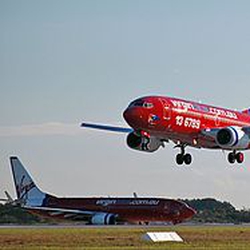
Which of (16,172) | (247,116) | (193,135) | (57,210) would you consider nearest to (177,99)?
(193,135)

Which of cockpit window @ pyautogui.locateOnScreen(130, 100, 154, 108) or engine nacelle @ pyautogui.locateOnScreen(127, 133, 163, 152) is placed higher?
cockpit window @ pyautogui.locateOnScreen(130, 100, 154, 108)

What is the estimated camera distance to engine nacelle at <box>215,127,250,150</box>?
88.2m

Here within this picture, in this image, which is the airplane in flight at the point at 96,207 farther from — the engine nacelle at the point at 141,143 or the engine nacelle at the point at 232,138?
the engine nacelle at the point at 141,143

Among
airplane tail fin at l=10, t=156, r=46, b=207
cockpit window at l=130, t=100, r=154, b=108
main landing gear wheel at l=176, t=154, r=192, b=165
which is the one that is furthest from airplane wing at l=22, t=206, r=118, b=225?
cockpit window at l=130, t=100, r=154, b=108

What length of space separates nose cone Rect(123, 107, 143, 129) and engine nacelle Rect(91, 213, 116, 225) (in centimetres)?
7664

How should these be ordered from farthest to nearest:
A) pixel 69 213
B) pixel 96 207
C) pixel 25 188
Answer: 1. pixel 25 188
2. pixel 96 207
3. pixel 69 213

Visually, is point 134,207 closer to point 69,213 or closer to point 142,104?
point 69,213

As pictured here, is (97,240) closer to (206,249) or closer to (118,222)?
(206,249)

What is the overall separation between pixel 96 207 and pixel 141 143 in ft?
271

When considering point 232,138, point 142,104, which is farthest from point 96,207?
point 142,104

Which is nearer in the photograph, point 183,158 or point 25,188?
point 183,158

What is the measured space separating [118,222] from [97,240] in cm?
7194

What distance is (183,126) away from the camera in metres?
84.9

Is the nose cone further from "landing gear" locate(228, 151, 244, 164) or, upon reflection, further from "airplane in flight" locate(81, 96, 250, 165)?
"landing gear" locate(228, 151, 244, 164)
